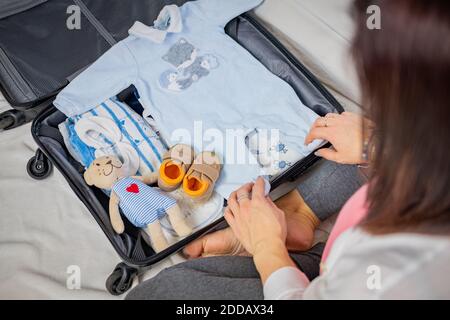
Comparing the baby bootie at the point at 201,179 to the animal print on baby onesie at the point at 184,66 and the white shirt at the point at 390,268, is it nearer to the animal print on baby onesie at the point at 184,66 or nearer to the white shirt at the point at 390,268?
the animal print on baby onesie at the point at 184,66

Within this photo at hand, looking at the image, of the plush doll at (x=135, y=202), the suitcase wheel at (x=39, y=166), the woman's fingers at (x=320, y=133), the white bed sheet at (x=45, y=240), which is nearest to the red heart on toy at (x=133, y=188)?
the plush doll at (x=135, y=202)

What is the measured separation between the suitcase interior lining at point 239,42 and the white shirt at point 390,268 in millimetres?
404

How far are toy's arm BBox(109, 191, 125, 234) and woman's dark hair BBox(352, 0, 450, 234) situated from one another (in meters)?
0.54

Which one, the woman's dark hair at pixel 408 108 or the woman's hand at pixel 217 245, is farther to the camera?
the woman's hand at pixel 217 245

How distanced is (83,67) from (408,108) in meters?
0.88

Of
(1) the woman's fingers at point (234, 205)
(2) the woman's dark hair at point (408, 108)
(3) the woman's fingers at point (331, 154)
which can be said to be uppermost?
(2) the woman's dark hair at point (408, 108)

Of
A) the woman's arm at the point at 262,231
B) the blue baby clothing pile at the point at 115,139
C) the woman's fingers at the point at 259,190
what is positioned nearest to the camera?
the woman's arm at the point at 262,231

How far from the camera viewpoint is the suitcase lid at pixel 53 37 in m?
1.10

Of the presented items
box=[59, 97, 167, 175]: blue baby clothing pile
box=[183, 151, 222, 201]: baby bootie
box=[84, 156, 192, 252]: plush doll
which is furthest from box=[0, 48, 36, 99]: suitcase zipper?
box=[183, 151, 222, 201]: baby bootie

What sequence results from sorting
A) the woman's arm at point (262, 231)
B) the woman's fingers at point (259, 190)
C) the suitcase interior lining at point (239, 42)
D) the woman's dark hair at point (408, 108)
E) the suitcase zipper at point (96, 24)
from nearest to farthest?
the woman's dark hair at point (408, 108), the woman's arm at point (262, 231), the woman's fingers at point (259, 190), the suitcase interior lining at point (239, 42), the suitcase zipper at point (96, 24)

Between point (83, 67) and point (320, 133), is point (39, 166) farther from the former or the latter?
point (320, 133)

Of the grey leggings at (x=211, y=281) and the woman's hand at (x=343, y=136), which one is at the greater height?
the woman's hand at (x=343, y=136)

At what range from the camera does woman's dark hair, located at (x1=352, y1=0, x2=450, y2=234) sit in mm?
408

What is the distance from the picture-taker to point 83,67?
1.13 meters
